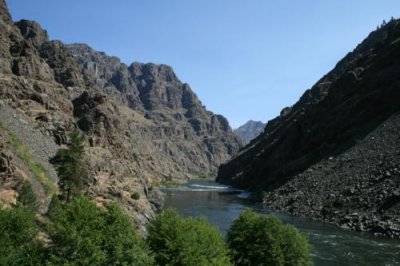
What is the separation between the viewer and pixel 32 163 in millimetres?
82875

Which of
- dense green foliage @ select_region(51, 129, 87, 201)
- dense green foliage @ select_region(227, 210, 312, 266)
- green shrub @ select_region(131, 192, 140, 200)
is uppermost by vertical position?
dense green foliage @ select_region(51, 129, 87, 201)

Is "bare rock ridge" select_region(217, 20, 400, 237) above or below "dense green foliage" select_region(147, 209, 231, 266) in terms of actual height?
above

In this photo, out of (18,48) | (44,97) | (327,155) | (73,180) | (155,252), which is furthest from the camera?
(18,48)

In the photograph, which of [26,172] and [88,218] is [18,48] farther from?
[88,218]

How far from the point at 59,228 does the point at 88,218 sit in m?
2.81

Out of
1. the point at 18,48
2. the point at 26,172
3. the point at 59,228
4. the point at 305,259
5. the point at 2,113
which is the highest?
the point at 18,48

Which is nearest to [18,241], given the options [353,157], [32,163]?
[32,163]

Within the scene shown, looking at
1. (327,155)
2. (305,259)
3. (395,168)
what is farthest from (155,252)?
(327,155)

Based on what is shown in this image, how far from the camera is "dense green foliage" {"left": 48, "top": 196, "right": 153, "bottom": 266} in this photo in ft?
119

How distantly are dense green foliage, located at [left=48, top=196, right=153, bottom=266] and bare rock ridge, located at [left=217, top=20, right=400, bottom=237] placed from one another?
186ft

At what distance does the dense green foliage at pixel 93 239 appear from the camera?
119 feet

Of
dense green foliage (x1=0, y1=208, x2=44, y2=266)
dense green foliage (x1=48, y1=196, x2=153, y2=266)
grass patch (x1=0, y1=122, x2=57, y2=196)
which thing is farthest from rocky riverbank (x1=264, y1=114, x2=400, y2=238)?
dense green foliage (x1=0, y1=208, x2=44, y2=266)

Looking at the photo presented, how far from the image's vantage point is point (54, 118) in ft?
373

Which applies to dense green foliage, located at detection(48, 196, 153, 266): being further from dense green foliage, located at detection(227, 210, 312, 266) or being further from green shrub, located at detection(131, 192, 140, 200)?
green shrub, located at detection(131, 192, 140, 200)
